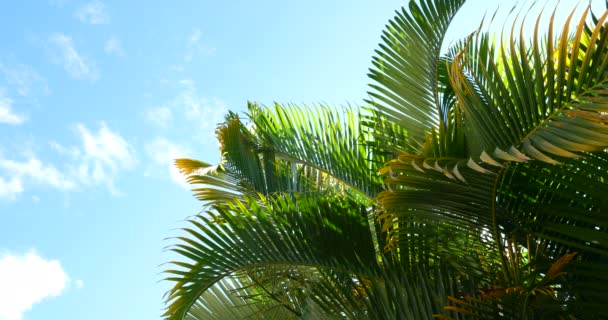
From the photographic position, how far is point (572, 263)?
265 cm

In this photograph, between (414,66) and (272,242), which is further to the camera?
(414,66)

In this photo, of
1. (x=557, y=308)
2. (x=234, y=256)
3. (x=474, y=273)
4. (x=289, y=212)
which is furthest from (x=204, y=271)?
(x=557, y=308)

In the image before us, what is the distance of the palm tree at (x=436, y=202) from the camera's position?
7.02 feet

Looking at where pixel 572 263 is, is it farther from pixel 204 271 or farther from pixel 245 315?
pixel 245 315

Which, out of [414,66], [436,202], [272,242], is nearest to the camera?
[436,202]

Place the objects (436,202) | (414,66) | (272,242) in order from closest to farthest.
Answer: (436,202) < (272,242) < (414,66)

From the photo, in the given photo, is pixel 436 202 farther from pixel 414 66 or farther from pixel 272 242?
pixel 414 66

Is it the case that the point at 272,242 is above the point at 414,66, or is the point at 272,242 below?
below

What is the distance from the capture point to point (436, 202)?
2520mm

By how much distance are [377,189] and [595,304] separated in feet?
4.44

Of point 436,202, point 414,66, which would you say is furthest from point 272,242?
point 414,66

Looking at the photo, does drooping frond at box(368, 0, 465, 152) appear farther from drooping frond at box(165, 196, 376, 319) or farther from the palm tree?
drooping frond at box(165, 196, 376, 319)

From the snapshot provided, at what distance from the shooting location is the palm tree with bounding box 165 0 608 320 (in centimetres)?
214

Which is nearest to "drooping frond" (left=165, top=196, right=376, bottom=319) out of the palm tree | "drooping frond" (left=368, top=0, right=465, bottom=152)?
the palm tree
